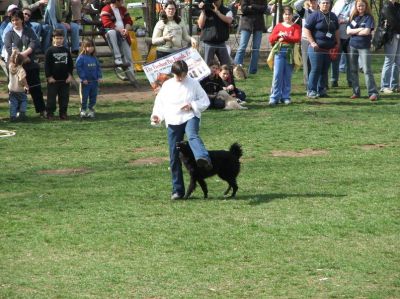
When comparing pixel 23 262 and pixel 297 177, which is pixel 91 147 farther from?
pixel 23 262

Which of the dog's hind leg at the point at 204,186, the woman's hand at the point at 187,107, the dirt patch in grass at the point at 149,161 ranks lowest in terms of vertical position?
the dirt patch in grass at the point at 149,161

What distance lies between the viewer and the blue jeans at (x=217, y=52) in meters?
21.4

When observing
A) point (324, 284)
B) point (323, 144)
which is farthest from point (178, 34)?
point (324, 284)

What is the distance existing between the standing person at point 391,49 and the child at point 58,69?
254 inches

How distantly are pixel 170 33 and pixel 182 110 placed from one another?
27.2 ft

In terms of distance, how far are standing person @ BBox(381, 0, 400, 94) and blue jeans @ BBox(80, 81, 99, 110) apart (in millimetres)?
6058

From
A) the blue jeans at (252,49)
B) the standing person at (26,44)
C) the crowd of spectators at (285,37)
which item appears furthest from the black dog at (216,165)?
the blue jeans at (252,49)

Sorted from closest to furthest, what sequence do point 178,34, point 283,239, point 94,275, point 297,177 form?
point 94,275, point 283,239, point 297,177, point 178,34

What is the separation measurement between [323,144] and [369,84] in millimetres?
4568

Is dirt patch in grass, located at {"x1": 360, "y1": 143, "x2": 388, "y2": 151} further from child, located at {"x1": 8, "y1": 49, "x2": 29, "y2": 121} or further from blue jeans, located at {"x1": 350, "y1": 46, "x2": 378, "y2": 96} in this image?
child, located at {"x1": 8, "y1": 49, "x2": 29, "y2": 121}

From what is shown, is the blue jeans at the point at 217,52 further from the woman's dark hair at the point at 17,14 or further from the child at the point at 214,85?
the woman's dark hair at the point at 17,14

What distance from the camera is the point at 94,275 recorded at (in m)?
10.1

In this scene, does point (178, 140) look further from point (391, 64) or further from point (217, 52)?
point (391, 64)

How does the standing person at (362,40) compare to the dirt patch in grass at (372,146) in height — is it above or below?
above
